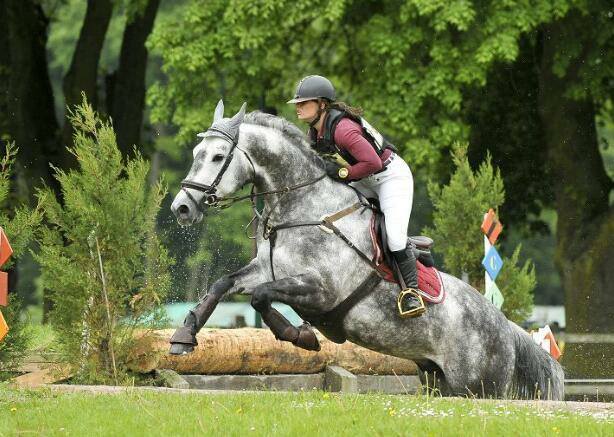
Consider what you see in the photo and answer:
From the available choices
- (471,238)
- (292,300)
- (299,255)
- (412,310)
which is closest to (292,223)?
(299,255)

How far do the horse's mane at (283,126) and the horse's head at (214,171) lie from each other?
35 centimetres

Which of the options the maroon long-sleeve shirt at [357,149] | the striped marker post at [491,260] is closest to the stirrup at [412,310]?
the maroon long-sleeve shirt at [357,149]

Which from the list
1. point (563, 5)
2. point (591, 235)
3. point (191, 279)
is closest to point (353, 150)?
point (191, 279)

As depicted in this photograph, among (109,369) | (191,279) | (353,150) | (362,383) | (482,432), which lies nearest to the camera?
(482,432)

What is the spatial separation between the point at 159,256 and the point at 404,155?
37.2ft

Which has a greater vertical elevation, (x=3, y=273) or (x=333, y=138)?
(x=333, y=138)

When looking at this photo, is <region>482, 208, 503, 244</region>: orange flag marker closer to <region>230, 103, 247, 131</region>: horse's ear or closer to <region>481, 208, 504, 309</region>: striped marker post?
<region>481, 208, 504, 309</region>: striped marker post

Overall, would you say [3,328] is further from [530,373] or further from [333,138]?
[530,373]

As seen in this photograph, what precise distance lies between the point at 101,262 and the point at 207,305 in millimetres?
2126

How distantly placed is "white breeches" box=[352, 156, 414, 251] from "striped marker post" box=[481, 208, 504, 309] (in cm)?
602

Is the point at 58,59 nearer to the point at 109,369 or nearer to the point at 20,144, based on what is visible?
the point at 20,144

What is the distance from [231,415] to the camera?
24.6 feet

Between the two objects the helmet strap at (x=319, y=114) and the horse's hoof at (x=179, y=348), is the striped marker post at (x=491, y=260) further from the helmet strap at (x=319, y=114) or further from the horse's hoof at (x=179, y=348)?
the horse's hoof at (x=179, y=348)

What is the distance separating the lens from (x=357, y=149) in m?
9.27
